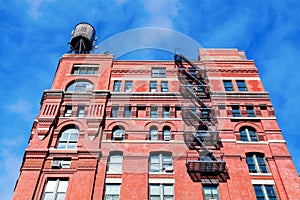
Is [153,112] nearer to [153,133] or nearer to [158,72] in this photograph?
[153,133]

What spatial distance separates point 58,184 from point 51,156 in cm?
252

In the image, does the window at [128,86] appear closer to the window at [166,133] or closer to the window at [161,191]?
the window at [166,133]

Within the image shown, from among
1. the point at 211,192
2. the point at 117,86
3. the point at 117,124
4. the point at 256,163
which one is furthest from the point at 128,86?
the point at 256,163

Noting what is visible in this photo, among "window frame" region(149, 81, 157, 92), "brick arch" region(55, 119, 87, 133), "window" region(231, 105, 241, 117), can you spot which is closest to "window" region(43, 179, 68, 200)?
"brick arch" region(55, 119, 87, 133)

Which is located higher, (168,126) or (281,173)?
(168,126)

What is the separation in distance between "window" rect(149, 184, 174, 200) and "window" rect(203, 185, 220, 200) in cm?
227

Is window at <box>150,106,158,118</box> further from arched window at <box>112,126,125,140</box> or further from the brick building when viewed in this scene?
arched window at <box>112,126,125,140</box>

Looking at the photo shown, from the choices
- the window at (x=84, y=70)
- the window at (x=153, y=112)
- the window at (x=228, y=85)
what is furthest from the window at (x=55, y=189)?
the window at (x=228, y=85)

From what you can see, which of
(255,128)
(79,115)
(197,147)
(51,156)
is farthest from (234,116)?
(51,156)

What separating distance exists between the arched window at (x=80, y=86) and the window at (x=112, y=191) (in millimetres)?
10443

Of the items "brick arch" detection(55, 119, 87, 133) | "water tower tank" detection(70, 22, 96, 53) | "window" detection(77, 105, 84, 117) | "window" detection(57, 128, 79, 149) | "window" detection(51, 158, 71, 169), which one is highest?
"water tower tank" detection(70, 22, 96, 53)

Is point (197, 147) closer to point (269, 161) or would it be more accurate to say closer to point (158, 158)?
point (158, 158)

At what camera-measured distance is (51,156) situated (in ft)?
84.9

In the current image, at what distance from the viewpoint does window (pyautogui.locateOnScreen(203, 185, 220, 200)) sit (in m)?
A: 23.6
